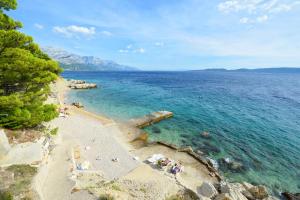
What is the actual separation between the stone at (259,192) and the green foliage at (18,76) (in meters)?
20.3

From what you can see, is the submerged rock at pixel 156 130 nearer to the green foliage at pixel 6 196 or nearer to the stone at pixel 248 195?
the stone at pixel 248 195

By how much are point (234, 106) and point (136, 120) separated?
27.3m

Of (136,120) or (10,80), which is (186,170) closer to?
(136,120)

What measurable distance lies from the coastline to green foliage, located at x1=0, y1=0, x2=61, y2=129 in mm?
4381

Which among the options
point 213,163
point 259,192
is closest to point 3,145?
point 213,163

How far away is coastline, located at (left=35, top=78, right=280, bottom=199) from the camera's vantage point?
13.4 m

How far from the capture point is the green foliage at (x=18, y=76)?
48.6 ft

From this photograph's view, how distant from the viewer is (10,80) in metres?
16.0

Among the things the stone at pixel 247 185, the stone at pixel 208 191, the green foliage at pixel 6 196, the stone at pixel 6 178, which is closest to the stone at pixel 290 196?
the stone at pixel 247 185

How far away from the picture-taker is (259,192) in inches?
622

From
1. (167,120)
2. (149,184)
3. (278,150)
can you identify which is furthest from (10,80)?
(278,150)

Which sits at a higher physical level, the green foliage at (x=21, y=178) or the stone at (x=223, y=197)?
the green foliage at (x=21, y=178)

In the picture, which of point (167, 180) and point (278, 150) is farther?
point (278, 150)

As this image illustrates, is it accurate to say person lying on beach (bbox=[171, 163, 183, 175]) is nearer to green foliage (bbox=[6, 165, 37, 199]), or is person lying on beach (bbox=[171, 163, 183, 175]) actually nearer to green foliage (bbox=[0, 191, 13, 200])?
green foliage (bbox=[6, 165, 37, 199])
